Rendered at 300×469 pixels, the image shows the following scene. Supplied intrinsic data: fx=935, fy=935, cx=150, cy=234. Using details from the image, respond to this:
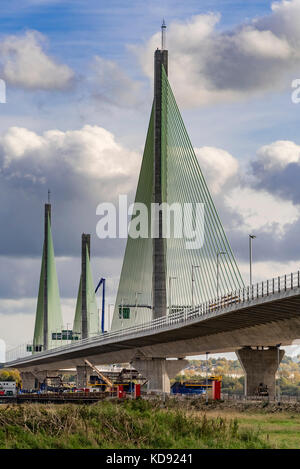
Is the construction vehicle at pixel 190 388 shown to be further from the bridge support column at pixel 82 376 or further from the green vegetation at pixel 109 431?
the green vegetation at pixel 109 431

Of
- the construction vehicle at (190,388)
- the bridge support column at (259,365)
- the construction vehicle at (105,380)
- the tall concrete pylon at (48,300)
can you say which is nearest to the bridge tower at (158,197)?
the bridge support column at (259,365)

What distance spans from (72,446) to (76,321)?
124m

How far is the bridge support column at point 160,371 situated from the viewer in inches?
3755

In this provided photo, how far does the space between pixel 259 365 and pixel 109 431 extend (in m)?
46.6

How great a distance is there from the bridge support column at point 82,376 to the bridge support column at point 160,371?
36376mm

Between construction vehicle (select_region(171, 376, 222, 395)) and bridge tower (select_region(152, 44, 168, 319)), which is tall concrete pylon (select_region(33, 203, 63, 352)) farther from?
bridge tower (select_region(152, 44, 168, 319))

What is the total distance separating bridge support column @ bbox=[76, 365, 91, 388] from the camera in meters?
137

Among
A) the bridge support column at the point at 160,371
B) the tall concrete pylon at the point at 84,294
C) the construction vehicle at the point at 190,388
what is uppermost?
the tall concrete pylon at the point at 84,294

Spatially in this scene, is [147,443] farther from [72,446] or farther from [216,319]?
[216,319]

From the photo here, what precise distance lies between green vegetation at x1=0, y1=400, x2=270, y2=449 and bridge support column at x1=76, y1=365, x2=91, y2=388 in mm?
97454

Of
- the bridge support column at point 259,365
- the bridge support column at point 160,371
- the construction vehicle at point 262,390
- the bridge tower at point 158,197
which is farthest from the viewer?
the bridge support column at point 160,371

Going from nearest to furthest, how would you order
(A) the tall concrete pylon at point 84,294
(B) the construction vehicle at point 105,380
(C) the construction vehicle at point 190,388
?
(B) the construction vehicle at point 105,380, (C) the construction vehicle at point 190,388, (A) the tall concrete pylon at point 84,294

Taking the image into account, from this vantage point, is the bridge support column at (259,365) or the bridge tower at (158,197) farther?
the bridge tower at (158,197)
